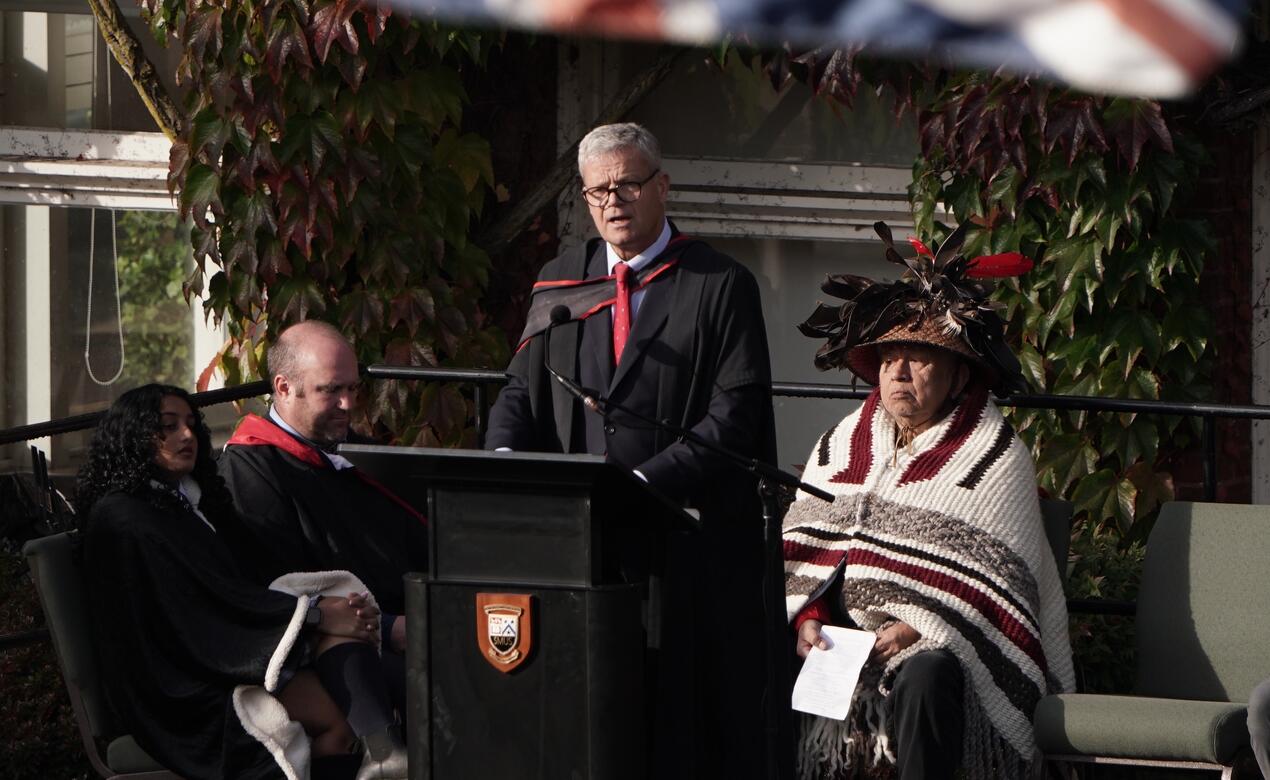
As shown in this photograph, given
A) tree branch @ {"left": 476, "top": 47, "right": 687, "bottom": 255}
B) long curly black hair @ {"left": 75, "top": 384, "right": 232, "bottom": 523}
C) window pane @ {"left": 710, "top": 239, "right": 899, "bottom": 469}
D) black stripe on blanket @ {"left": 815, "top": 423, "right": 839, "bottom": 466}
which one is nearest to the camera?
long curly black hair @ {"left": 75, "top": 384, "right": 232, "bottom": 523}

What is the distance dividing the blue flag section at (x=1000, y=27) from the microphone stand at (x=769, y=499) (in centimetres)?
260

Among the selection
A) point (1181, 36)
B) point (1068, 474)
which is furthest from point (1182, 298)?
point (1181, 36)

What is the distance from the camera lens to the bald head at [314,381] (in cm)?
473

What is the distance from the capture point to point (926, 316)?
4.82 metres

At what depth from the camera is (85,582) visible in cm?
423

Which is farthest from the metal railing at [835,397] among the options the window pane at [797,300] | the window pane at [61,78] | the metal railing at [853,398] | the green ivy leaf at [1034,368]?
the window pane at [61,78]

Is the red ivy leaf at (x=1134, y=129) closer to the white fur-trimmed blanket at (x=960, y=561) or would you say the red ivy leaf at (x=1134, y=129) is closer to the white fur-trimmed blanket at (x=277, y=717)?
the white fur-trimmed blanket at (x=960, y=561)

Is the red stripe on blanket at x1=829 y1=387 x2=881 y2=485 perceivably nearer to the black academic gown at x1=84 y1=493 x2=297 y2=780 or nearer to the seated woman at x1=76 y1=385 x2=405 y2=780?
the seated woman at x1=76 y1=385 x2=405 y2=780

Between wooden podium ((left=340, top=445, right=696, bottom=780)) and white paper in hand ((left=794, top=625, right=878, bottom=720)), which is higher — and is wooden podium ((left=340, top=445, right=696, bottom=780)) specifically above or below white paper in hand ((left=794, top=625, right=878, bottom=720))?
above

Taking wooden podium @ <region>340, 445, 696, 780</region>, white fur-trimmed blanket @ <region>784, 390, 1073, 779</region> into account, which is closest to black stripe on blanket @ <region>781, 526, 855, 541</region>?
white fur-trimmed blanket @ <region>784, 390, 1073, 779</region>

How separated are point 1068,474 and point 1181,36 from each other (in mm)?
6043

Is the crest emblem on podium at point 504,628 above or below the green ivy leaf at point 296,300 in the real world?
below

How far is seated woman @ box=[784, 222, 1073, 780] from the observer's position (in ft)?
14.5

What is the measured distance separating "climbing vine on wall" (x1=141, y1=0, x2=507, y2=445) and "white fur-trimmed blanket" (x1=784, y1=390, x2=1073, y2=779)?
2.31 meters
